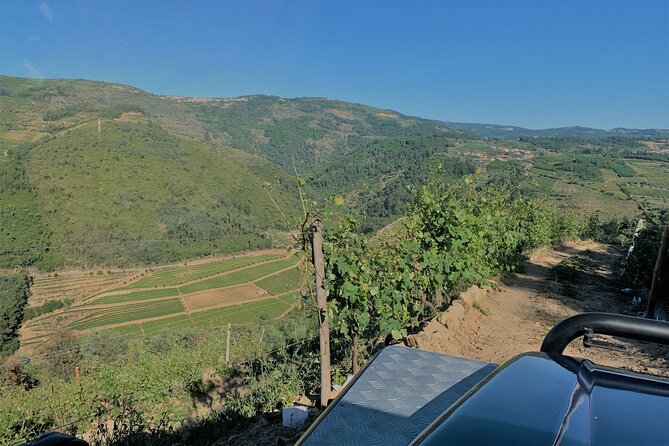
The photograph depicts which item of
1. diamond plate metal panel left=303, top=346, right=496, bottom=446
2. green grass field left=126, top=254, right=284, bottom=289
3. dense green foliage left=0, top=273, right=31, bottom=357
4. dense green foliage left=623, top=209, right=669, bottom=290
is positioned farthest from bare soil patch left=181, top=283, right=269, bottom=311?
diamond plate metal panel left=303, top=346, right=496, bottom=446

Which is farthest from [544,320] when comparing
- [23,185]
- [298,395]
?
[23,185]

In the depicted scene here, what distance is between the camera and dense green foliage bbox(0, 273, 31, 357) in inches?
1315

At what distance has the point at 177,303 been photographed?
4609 cm

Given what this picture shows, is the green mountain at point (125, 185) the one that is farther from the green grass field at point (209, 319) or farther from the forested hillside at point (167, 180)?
the green grass field at point (209, 319)

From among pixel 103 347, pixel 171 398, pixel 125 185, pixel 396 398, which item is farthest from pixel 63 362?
pixel 125 185

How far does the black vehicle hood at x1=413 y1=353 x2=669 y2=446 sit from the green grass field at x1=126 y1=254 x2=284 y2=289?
49.9 m

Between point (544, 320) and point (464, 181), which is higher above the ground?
point (464, 181)

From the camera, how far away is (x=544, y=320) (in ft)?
25.7

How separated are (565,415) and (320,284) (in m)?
2.73

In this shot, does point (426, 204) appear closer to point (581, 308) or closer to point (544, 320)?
point (544, 320)

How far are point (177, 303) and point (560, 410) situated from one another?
49709 millimetres

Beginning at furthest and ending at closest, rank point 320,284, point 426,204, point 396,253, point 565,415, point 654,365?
1. point 426,204
2. point 396,253
3. point 654,365
4. point 320,284
5. point 565,415

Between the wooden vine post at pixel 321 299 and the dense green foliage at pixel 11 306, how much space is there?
3833 cm

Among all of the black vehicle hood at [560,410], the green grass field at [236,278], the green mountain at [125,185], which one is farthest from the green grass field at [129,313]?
the black vehicle hood at [560,410]
